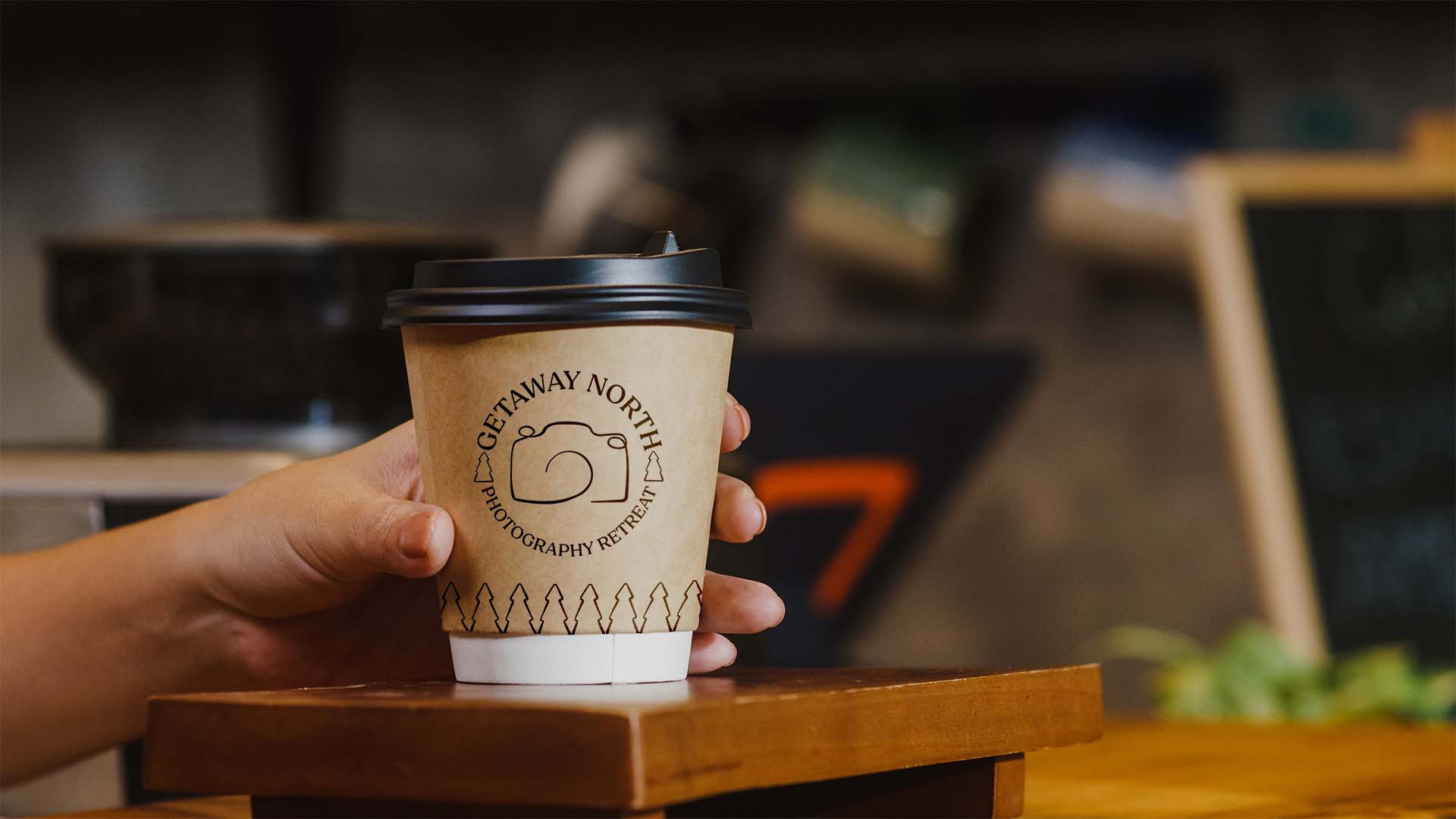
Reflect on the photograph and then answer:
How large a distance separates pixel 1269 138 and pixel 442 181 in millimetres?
1861

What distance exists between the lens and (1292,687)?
5.90 ft

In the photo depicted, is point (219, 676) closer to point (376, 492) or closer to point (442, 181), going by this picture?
point (376, 492)

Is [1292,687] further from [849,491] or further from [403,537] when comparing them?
[403,537]

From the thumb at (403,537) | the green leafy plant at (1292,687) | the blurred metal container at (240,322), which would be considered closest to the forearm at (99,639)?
the thumb at (403,537)

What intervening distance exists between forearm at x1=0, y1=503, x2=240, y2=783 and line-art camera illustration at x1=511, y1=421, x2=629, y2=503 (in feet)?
0.93

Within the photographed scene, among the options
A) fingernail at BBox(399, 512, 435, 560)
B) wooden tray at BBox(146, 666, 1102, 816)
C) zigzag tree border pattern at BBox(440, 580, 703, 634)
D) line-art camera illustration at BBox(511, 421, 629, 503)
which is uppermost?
line-art camera illustration at BBox(511, 421, 629, 503)

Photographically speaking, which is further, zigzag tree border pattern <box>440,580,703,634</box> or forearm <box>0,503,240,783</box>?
forearm <box>0,503,240,783</box>

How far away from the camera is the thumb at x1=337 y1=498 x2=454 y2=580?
22.5 inches

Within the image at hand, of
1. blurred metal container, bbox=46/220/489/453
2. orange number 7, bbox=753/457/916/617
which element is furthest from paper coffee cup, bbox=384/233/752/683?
orange number 7, bbox=753/457/916/617

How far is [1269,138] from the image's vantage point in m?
3.28

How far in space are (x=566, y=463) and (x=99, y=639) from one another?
42 centimetres

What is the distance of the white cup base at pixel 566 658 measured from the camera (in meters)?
0.57

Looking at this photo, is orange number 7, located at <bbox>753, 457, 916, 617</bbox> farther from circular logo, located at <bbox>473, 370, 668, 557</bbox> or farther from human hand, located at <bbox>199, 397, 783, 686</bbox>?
circular logo, located at <bbox>473, 370, 668, 557</bbox>

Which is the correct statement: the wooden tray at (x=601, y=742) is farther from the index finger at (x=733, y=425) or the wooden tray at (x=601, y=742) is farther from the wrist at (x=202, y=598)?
the wrist at (x=202, y=598)
